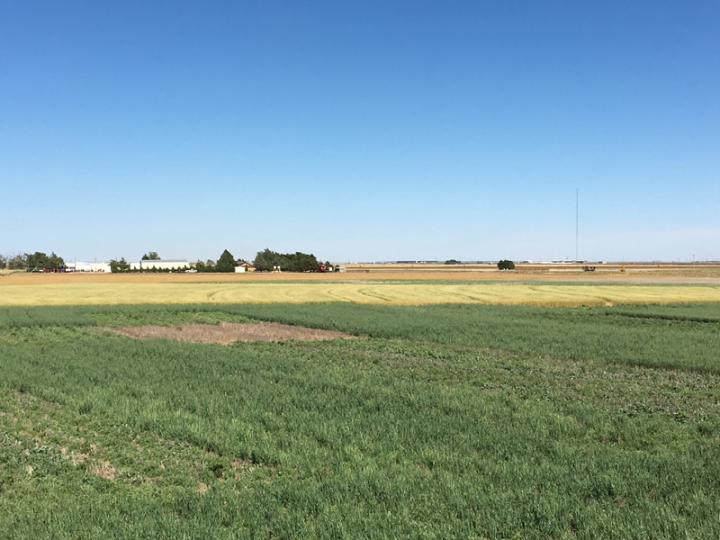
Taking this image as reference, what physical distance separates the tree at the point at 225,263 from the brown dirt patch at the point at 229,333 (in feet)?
451

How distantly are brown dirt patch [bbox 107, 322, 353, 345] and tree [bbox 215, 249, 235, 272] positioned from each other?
137 metres

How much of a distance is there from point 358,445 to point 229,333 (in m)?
21.2

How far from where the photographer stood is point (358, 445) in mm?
9430

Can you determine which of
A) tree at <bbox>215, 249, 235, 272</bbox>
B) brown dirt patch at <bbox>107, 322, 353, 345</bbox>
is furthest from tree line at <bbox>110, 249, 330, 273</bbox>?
brown dirt patch at <bbox>107, 322, 353, 345</bbox>

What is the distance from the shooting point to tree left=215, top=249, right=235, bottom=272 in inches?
6629

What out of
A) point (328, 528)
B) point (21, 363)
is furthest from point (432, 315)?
point (328, 528)

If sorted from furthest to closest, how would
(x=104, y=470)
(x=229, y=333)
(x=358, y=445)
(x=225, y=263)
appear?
(x=225, y=263) → (x=229, y=333) → (x=358, y=445) → (x=104, y=470)

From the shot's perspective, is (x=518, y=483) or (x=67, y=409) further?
(x=67, y=409)

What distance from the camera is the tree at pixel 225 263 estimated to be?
168 m

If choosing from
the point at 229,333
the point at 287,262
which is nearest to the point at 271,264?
the point at 287,262

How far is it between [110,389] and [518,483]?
9.83 m

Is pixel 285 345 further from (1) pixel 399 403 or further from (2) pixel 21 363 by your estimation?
(1) pixel 399 403

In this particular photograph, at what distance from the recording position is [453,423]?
10.7m

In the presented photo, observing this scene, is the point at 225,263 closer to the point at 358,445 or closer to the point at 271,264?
the point at 271,264
